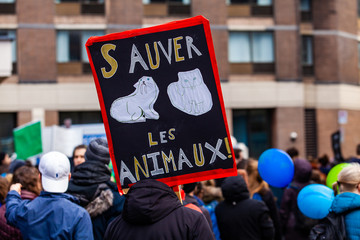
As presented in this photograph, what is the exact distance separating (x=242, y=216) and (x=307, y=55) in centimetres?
2381

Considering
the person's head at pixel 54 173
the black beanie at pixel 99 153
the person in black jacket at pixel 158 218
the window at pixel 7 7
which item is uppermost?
the window at pixel 7 7

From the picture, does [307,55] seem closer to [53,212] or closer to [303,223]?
[303,223]

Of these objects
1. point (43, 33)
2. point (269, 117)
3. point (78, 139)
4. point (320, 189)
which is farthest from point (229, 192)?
point (269, 117)

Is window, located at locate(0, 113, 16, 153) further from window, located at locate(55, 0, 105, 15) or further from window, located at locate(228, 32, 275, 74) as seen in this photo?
window, located at locate(228, 32, 275, 74)

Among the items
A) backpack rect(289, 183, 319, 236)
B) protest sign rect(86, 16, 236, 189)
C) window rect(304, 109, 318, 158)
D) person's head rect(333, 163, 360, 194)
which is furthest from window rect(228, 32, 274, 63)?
protest sign rect(86, 16, 236, 189)

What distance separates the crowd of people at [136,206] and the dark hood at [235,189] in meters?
0.01

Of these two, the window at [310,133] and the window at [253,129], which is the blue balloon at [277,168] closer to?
the window at [253,129]

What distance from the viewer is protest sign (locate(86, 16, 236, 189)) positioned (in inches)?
153

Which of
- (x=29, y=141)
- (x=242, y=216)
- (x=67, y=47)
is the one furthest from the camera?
(x=67, y=47)

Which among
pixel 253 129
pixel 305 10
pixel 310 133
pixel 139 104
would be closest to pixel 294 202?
pixel 139 104

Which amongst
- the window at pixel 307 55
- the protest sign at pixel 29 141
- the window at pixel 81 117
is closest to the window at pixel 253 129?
the window at pixel 307 55

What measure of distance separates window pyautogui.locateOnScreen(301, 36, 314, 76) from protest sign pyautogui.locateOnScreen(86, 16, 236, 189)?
2550 cm

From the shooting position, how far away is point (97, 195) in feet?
16.5

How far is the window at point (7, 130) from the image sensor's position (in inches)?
943
